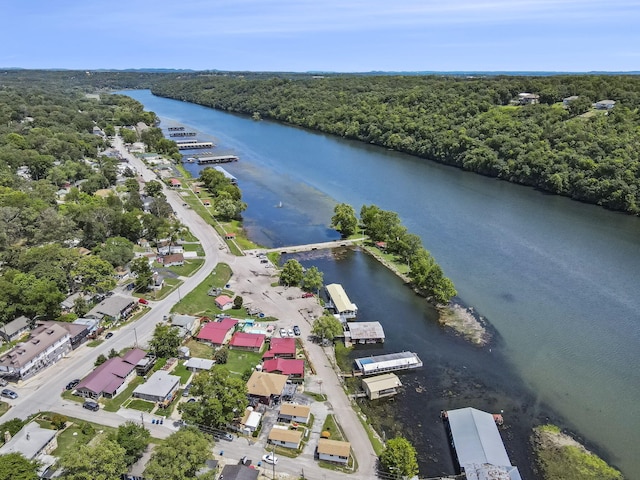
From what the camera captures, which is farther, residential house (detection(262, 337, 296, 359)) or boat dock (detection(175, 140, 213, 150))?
boat dock (detection(175, 140, 213, 150))

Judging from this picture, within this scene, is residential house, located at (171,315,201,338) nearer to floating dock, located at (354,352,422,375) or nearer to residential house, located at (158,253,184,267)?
residential house, located at (158,253,184,267)

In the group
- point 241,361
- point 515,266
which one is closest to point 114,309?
point 241,361

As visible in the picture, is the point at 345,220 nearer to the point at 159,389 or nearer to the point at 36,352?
the point at 159,389

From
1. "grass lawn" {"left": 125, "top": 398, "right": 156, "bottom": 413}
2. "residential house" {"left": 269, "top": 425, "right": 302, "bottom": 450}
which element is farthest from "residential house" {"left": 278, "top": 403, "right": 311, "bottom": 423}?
"grass lawn" {"left": 125, "top": 398, "right": 156, "bottom": 413}

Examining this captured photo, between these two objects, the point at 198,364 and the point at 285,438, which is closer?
the point at 285,438

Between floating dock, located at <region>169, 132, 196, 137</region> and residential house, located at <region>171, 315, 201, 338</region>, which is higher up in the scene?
floating dock, located at <region>169, 132, 196, 137</region>

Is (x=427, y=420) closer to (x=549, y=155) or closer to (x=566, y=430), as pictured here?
(x=566, y=430)

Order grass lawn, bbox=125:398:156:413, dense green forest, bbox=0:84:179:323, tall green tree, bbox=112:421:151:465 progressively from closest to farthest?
1. tall green tree, bbox=112:421:151:465
2. grass lawn, bbox=125:398:156:413
3. dense green forest, bbox=0:84:179:323
